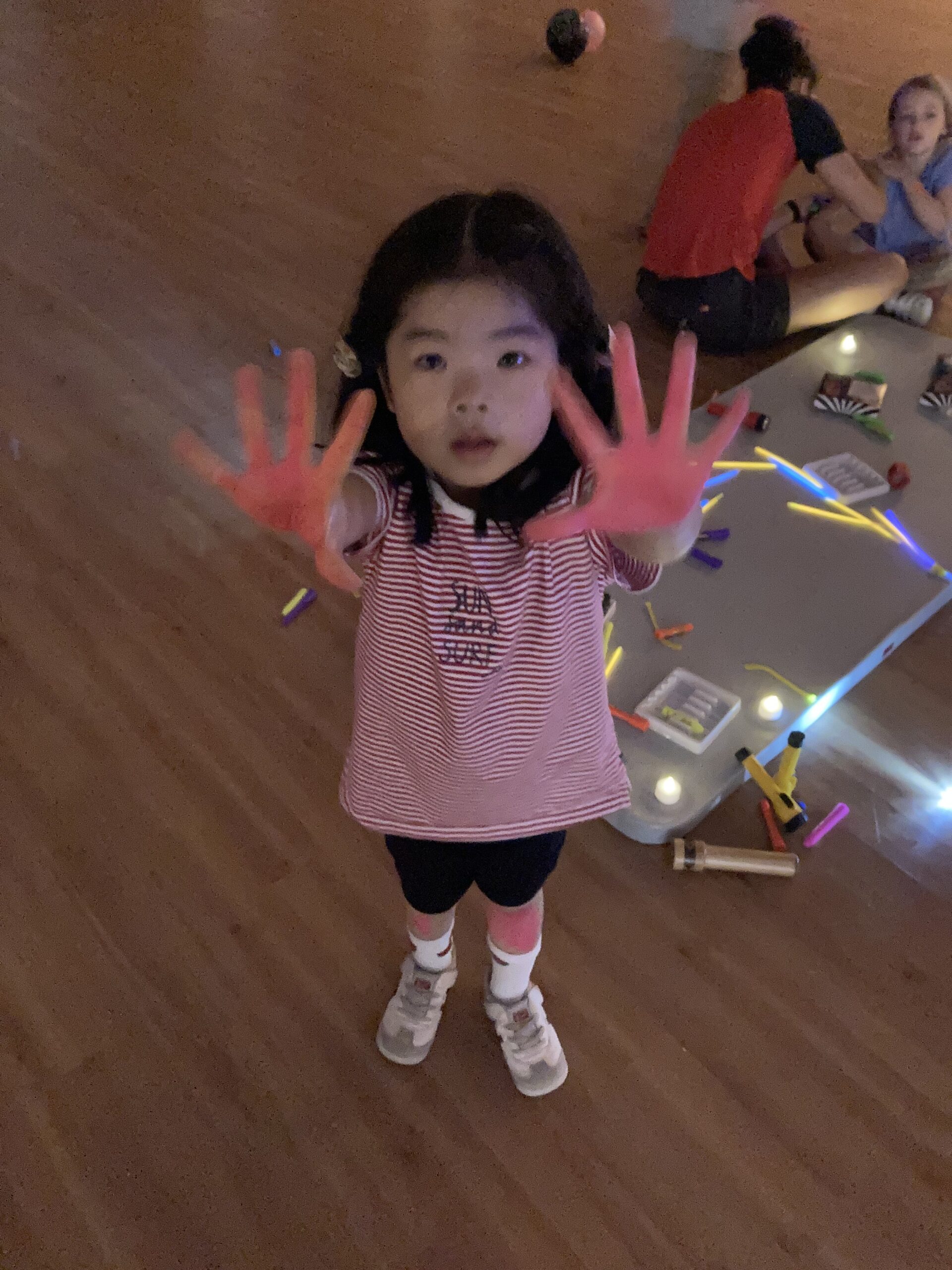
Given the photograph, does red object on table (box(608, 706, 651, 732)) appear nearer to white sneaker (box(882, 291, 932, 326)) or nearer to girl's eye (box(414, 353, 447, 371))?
girl's eye (box(414, 353, 447, 371))

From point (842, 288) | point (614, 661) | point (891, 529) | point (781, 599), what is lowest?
point (614, 661)

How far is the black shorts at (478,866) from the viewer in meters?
0.87

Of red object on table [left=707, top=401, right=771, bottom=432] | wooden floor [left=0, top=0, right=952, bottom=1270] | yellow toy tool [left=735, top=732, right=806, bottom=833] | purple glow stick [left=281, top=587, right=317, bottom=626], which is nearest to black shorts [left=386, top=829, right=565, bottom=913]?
wooden floor [left=0, top=0, right=952, bottom=1270]

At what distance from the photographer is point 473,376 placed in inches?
24.6

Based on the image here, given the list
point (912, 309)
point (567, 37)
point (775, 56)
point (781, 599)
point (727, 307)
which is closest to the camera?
point (781, 599)

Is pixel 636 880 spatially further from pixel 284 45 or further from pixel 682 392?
pixel 284 45

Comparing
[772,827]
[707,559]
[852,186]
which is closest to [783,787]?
[772,827]

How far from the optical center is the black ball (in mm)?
3266

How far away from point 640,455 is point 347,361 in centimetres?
24

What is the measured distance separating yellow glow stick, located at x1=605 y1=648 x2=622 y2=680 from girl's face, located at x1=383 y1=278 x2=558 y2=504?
834 mm

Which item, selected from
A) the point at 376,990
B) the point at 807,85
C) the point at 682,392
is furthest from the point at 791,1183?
the point at 807,85

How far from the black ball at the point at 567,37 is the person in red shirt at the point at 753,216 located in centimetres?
157

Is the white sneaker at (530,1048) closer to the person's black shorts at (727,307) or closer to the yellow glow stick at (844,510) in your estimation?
the yellow glow stick at (844,510)

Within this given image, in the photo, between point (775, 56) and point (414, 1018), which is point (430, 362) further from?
point (775, 56)
